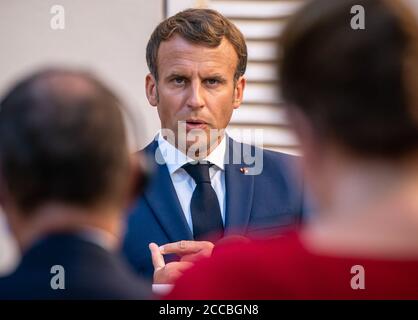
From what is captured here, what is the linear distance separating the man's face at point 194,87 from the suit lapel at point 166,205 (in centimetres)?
16

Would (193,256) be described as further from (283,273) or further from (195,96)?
(283,273)

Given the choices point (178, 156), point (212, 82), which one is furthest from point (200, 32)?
point (178, 156)

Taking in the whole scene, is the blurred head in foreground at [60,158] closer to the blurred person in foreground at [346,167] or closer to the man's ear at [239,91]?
the blurred person in foreground at [346,167]

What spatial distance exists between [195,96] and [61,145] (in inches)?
61.3

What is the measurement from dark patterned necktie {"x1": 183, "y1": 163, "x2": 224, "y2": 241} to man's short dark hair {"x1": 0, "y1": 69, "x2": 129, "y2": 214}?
124 centimetres

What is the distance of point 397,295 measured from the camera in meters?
1.47

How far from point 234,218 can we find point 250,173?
6.8 inches

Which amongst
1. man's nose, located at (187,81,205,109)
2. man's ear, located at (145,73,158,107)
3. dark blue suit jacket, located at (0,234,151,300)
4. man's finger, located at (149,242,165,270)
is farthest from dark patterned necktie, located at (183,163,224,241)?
dark blue suit jacket, located at (0,234,151,300)

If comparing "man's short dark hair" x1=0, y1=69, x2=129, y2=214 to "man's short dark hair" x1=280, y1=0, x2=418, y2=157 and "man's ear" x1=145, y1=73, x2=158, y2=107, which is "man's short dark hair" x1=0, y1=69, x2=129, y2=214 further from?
"man's ear" x1=145, y1=73, x2=158, y2=107

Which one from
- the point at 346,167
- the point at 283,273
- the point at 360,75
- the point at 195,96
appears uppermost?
the point at 195,96

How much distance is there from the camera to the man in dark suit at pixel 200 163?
9.43ft

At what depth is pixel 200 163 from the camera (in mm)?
2975
